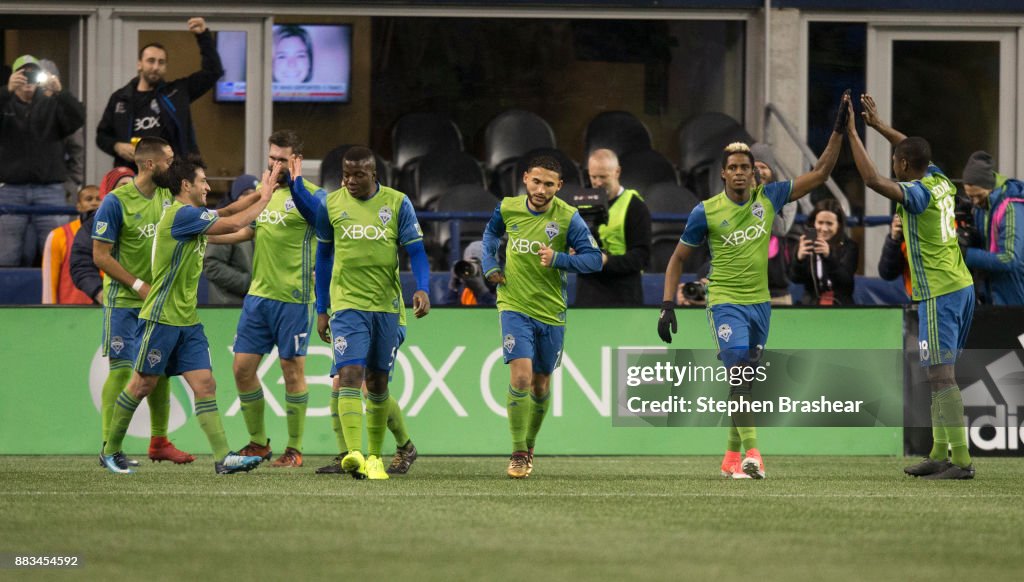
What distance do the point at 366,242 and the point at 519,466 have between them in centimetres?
173

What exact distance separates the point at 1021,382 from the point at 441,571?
8046 millimetres

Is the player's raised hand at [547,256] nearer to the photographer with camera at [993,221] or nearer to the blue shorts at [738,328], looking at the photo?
the blue shorts at [738,328]

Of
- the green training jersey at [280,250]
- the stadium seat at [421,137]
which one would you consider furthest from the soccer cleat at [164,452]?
the stadium seat at [421,137]

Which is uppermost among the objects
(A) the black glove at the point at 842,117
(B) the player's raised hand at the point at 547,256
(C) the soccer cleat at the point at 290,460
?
(A) the black glove at the point at 842,117

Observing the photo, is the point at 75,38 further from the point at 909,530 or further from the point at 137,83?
the point at 909,530

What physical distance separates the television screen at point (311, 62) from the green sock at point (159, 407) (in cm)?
700

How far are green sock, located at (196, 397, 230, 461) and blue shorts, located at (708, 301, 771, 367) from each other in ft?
10.6

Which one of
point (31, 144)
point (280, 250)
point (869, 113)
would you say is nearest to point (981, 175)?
point (869, 113)

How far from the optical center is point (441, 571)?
5.63 metres

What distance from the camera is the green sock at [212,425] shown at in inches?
400

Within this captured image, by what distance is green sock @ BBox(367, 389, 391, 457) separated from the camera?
987cm

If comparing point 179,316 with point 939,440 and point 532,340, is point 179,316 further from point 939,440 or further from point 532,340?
point 939,440

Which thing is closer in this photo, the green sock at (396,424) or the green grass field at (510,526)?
the green grass field at (510,526)

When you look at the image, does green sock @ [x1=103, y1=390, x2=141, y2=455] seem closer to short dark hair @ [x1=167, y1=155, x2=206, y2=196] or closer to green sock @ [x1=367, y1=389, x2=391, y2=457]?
short dark hair @ [x1=167, y1=155, x2=206, y2=196]
